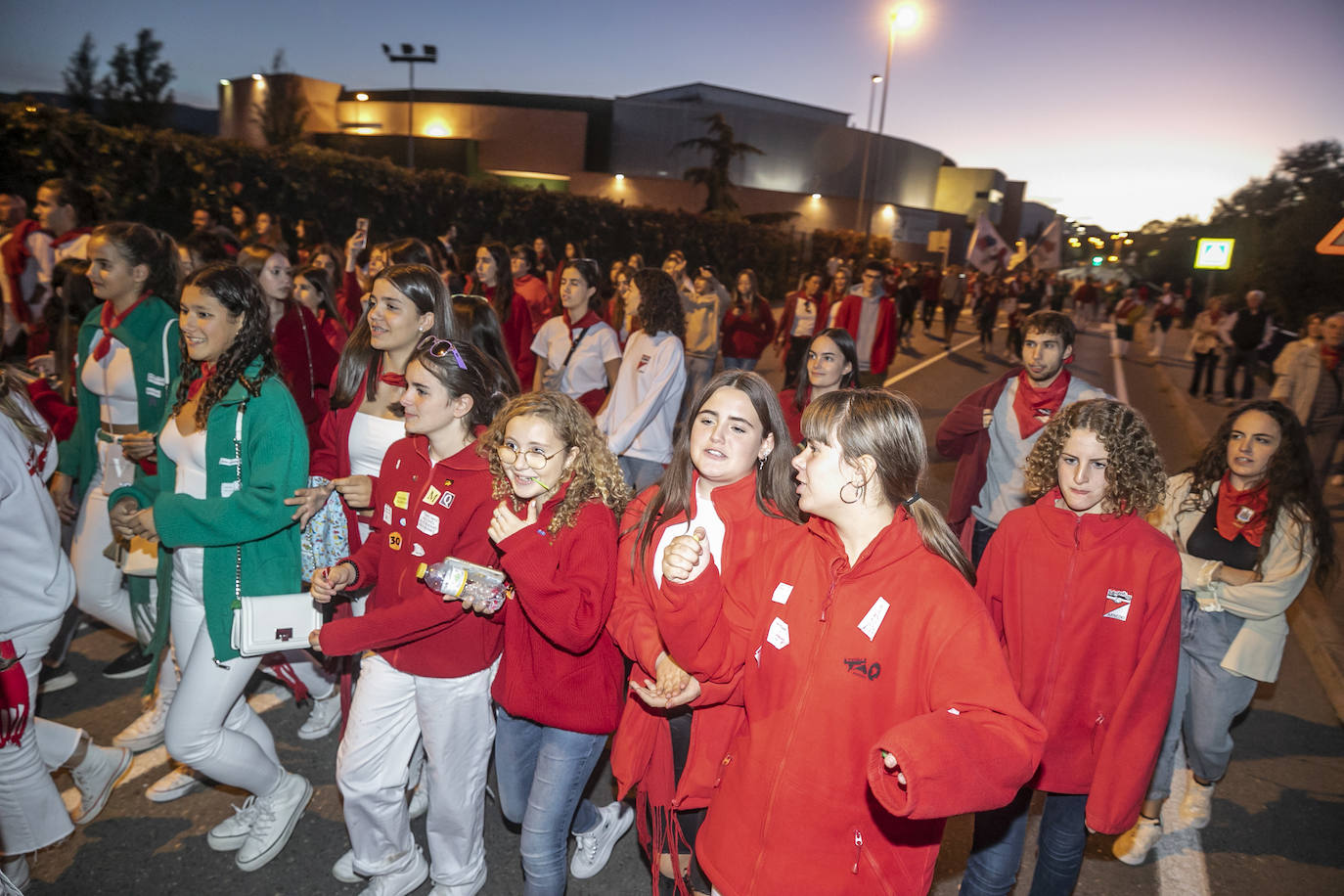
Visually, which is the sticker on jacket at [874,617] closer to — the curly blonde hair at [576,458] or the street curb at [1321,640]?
the curly blonde hair at [576,458]

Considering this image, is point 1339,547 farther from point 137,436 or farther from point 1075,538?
point 137,436

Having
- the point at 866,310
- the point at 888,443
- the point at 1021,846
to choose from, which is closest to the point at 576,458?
the point at 888,443

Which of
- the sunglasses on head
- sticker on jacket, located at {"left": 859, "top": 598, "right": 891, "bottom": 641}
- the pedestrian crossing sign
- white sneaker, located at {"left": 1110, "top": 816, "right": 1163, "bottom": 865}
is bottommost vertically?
white sneaker, located at {"left": 1110, "top": 816, "right": 1163, "bottom": 865}

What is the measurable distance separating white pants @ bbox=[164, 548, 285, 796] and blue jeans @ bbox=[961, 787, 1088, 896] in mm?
2781

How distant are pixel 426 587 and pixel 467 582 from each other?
13.5 inches

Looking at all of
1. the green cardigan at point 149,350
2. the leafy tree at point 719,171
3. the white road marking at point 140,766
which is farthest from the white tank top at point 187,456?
the leafy tree at point 719,171

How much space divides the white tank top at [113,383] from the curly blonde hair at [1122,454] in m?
4.33

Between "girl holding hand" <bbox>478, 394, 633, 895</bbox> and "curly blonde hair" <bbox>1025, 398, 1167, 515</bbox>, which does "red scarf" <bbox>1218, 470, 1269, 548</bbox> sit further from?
"girl holding hand" <bbox>478, 394, 633, 895</bbox>

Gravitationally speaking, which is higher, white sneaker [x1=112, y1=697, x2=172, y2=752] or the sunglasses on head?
the sunglasses on head

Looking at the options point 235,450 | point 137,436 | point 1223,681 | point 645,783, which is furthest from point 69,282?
point 1223,681

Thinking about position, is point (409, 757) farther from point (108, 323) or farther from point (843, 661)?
point (108, 323)

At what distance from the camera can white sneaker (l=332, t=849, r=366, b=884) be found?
321cm

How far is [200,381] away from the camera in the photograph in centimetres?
336

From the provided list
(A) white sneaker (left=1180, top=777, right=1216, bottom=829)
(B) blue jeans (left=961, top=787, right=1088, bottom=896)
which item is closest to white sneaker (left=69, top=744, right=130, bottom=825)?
(B) blue jeans (left=961, top=787, right=1088, bottom=896)
